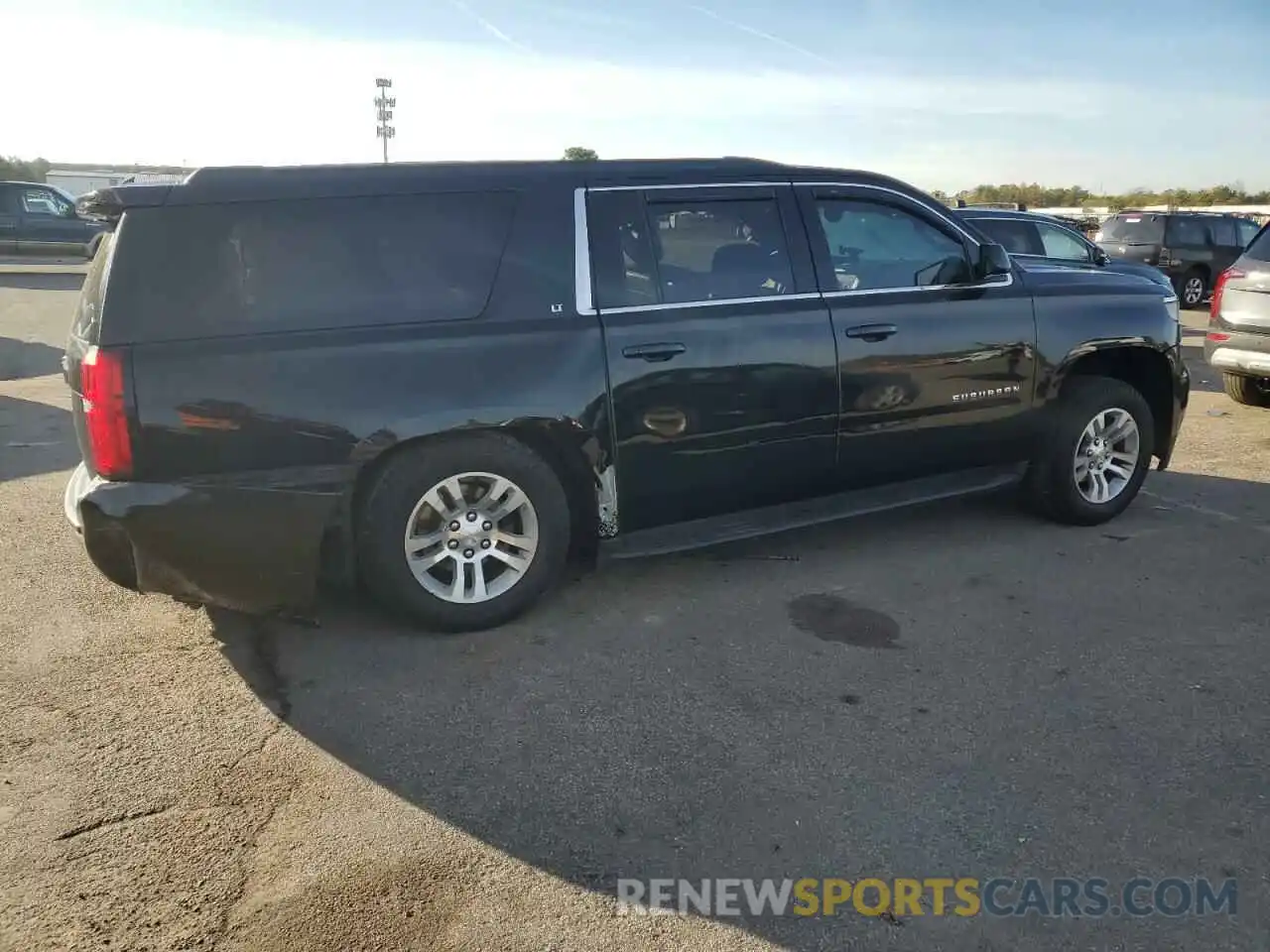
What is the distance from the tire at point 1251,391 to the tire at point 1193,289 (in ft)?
36.3

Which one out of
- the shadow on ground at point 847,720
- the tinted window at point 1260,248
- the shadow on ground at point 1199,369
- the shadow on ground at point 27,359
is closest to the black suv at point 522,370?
the shadow on ground at point 847,720

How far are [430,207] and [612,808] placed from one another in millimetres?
2435

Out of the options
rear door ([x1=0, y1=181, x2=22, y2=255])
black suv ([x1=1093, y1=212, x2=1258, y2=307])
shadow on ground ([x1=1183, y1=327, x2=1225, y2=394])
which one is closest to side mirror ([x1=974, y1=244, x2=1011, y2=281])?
shadow on ground ([x1=1183, y1=327, x2=1225, y2=394])

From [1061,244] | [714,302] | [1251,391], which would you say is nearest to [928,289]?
[714,302]

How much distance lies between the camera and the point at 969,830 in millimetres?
3086

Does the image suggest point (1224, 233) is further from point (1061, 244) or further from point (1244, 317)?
point (1244, 317)

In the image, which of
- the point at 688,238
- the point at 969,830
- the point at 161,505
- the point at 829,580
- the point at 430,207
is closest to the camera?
the point at 969,830

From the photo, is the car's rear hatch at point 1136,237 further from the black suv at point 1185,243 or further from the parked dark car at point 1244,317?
the parked dark car at point 1244,317

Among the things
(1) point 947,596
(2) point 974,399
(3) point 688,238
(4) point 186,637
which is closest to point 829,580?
(1) point 947,596

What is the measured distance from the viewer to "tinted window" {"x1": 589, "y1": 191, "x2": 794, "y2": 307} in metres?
4.60

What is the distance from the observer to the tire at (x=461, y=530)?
4.20 metres

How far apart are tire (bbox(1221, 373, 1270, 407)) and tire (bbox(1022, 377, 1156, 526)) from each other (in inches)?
173

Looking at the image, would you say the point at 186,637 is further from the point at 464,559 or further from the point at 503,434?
the point at 503,434

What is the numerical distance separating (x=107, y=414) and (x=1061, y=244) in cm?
1218
